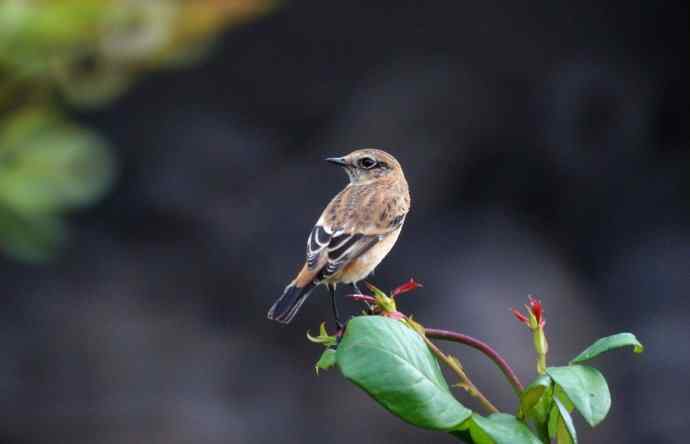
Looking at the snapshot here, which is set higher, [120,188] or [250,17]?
[250,17]

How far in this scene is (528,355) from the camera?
716 centimetres

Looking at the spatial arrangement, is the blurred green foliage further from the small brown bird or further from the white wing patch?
the white wing patch

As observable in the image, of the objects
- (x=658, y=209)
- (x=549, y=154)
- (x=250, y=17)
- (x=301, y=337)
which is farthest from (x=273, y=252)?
(x=658, y=209)

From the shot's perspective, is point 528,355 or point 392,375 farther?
point 528,355

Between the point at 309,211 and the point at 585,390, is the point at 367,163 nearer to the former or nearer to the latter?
the point at 585,390

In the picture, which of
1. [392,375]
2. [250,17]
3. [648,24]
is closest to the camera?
[392,375]

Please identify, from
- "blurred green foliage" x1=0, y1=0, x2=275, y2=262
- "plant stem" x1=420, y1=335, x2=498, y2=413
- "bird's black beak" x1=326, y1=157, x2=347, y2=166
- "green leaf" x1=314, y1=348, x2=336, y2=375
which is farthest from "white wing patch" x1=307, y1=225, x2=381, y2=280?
"blurred green foliage" x1=0, y1=0, x2=275, y2=262

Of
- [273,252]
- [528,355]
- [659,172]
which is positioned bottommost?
[528,355]

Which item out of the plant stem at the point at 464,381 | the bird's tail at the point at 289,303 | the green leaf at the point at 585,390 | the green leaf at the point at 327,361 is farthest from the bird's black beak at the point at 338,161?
the green leaf at the point at 585,390

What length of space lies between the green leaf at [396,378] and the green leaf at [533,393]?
9cm

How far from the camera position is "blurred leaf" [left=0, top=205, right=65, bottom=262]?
5469mm

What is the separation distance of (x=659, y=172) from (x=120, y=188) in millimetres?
3648

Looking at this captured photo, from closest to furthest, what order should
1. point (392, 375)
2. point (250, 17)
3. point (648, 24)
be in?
point (392, 375) < point (250, 17) < point (648, 24)

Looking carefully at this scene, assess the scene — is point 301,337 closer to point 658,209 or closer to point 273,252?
point 273,252
